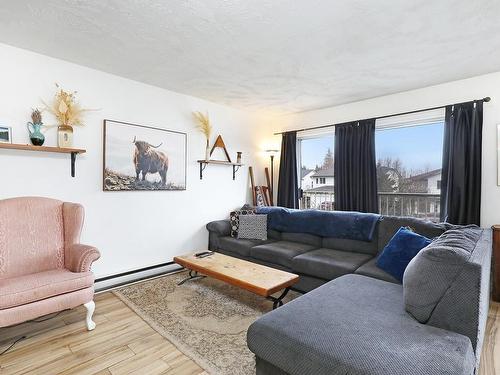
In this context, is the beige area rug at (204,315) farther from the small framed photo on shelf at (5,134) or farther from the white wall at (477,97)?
the white wall at (477,97)

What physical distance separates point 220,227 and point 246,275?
1.46m

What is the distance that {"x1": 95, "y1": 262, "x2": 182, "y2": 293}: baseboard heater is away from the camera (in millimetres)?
3129

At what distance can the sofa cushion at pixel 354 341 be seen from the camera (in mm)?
1178

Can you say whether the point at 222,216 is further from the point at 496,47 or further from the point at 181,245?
the point at 496,47

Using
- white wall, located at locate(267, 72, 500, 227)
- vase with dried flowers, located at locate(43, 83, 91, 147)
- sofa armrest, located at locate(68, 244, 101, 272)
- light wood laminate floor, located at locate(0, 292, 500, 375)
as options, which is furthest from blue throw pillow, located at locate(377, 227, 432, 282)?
vase with dried flowers, located at locate(43, 83, 91, 147)

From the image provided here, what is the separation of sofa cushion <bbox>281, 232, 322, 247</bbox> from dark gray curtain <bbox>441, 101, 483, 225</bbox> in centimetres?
150

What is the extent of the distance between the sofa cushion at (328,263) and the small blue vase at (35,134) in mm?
2817

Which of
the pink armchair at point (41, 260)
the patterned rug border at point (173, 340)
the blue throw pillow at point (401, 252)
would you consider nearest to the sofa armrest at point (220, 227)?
the patterned rug border at point (173, 340)

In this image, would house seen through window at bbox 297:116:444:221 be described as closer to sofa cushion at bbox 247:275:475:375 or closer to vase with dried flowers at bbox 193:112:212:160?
vase with dried flowers at bbox 193:112:212:160

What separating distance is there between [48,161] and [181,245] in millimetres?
1896

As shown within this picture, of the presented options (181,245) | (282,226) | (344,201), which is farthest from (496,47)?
(181,245)

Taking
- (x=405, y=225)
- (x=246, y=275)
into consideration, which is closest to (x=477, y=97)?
(x=405, y=225)

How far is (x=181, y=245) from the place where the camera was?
12.8 feet

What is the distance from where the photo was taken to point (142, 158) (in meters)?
3.46
